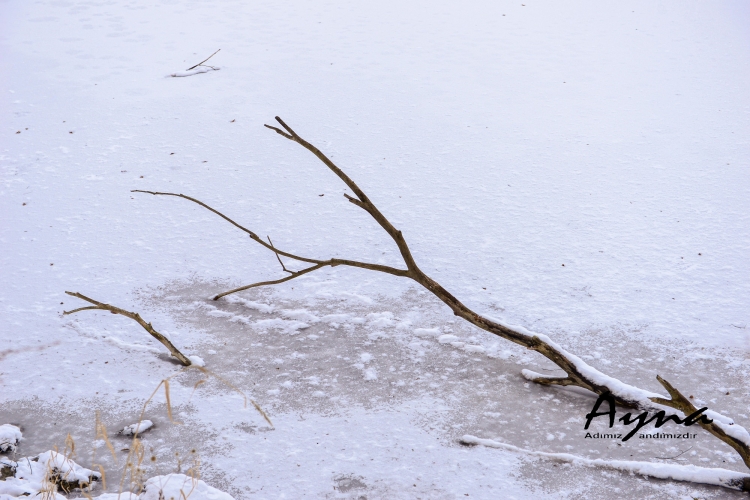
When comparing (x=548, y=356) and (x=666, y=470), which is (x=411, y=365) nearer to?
(x=548, y=356)

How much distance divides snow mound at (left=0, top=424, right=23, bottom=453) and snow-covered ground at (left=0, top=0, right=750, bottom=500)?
0.21ft

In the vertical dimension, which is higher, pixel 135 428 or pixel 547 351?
pixel 547 351

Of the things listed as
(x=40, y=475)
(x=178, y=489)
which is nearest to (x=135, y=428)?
(x=40, y=475)

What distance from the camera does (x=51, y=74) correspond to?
18.9 feet

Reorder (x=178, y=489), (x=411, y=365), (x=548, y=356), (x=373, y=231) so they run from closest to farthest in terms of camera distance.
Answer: (x=178, y=489)
(x=548, y=356)
(x=411, y=365)
(x=373, y=231)

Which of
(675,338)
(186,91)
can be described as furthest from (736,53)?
(186,91)

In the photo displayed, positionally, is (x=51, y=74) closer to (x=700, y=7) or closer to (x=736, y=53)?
(x=736, y=53)

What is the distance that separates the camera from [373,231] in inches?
152

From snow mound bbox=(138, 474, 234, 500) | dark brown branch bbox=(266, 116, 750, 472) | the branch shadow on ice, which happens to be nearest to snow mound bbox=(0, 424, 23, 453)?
snow mound bbox=(138, 474, 234, 500)

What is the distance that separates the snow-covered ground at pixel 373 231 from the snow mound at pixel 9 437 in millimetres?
65

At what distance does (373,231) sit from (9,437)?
2.23 meters

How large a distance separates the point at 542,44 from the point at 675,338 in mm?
4484

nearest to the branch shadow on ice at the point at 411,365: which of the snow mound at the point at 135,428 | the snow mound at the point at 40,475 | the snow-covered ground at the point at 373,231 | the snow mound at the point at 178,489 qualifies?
the snow-covered ground at the point at 373,231

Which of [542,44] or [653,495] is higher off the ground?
[542,44]
